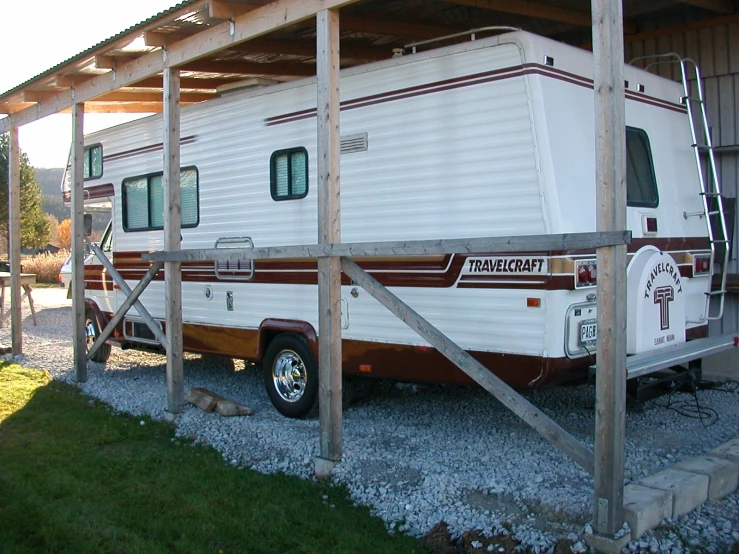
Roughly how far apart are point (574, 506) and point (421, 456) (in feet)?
4.51

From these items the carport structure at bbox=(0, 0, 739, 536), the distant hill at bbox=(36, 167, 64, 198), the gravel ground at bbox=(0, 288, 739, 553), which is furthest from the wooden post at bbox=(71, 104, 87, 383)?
the distant hill at bbox=(36, 167, 64, 198)

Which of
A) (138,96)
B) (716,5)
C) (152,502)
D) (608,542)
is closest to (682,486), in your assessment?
(608,542)

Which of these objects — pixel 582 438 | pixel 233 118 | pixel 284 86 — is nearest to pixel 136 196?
pixel 233 118

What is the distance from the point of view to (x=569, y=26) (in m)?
7.74

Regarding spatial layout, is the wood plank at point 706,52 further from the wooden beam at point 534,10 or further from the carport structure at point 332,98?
the wooden beam at point 534,10

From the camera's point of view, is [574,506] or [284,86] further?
[284,86]

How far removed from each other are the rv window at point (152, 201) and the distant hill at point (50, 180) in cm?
9118

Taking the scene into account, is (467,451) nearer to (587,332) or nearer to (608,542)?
(587,332)

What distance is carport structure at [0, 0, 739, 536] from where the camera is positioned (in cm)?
393

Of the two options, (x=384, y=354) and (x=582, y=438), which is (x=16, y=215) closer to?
(x=384, y=354)

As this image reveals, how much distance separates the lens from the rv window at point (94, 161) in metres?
9.10

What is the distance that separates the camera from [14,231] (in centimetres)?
988

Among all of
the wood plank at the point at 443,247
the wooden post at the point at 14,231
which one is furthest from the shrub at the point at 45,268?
the wood plank at the point at 443,247

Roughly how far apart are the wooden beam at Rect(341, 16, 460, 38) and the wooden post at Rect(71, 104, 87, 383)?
3.23m
